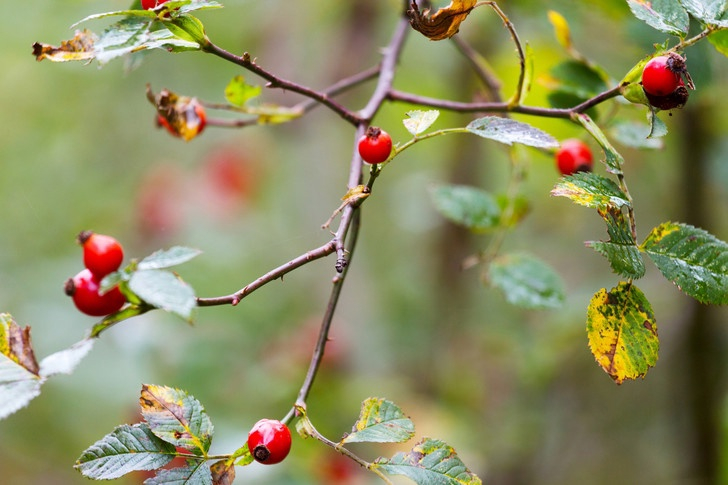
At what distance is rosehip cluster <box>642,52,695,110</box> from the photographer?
0.63m

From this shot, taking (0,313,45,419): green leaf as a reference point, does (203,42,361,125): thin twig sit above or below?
above

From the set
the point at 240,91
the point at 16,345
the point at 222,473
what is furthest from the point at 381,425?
the point at 240,91

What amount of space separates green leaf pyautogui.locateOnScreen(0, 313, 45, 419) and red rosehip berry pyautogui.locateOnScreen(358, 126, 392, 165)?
0.39 meters

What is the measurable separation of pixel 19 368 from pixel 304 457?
52.1 inches

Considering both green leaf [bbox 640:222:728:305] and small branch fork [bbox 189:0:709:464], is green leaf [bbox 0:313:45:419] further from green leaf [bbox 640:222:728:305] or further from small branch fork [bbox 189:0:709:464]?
green leaf [bbox 640:222:728:305]

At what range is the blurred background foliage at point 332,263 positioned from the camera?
6.40 feet

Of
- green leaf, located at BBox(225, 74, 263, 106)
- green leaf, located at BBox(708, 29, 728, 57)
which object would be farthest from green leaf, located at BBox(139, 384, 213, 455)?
green leaf, located at BBox(708, 29, 728, 57)

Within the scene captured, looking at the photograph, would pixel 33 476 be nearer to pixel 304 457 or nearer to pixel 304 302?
pixel 304 302

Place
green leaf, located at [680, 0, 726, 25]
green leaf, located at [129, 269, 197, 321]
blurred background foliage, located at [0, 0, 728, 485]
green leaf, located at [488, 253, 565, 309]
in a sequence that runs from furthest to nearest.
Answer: blurred background foliage, located at [0, 0, 728, 485]
green leaf, located at [488, 253, 565, 309]
green leaf, located at [680, 0, 726, 25]
green leaf, located at [129, 269, 197, 321]

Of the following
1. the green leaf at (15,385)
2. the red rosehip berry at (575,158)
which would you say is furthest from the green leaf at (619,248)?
the green leaf at (15,385)

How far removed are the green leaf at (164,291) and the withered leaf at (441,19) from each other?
0.35 meters

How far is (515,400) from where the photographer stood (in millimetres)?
2557

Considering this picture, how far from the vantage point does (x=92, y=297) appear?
26.8 inches

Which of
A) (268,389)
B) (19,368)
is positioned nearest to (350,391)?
(268,389)
